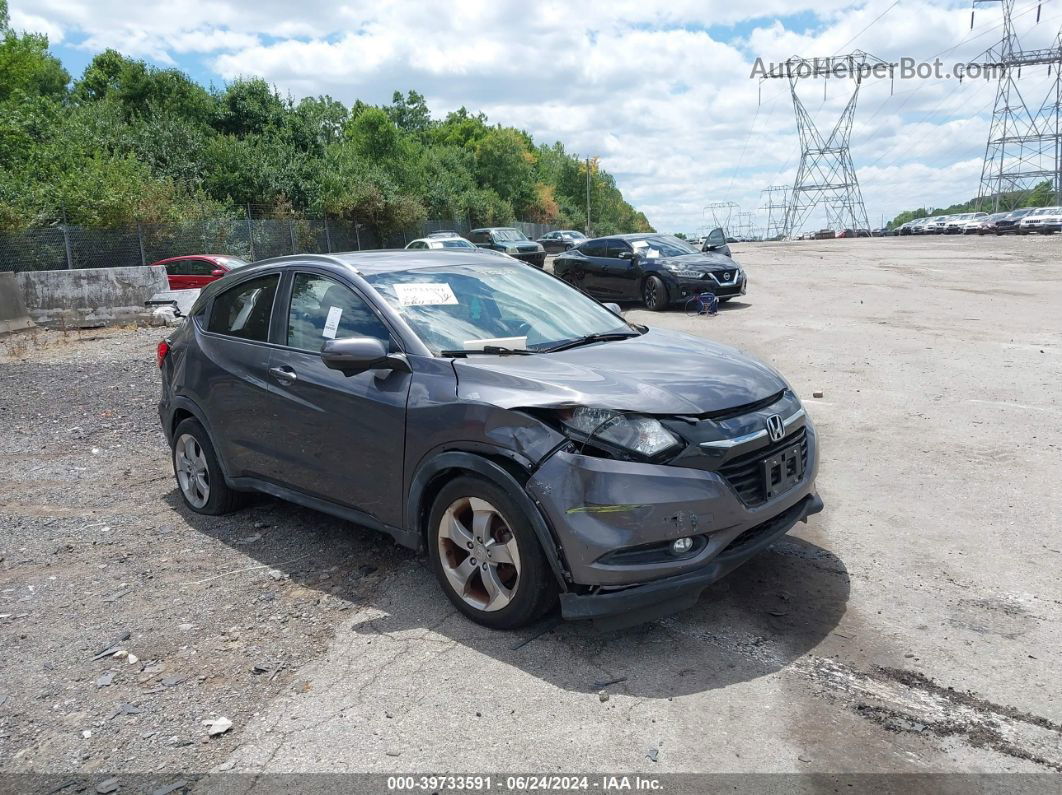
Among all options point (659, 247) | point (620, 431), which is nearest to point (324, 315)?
point (620, 431)

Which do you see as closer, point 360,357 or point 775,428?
point 775,428

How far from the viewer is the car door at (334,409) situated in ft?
13.7

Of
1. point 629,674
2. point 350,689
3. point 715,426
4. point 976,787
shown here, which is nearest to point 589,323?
point 715,426

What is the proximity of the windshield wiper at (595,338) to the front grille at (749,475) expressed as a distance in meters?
1.15

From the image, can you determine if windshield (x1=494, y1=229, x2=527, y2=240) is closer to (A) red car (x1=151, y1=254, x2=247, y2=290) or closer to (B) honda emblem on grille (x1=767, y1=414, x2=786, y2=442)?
(A) red car (x1=151, y1=254, x2=247, y2=290)

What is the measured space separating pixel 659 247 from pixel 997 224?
47592mm

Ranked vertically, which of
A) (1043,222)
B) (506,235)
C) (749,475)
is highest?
(1043,222)

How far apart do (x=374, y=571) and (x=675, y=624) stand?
5.61 feet

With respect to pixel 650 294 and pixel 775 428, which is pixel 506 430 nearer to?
pixel 775 428

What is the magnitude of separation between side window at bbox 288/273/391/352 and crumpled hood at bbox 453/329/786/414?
726mm

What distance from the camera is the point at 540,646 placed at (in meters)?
3.75

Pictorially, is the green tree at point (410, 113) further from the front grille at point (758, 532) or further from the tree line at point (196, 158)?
the front grille at point (758, 532)

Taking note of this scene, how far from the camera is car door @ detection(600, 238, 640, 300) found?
1675 centimetres

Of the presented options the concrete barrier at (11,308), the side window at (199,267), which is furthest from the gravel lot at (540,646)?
the side window at (199,267)
